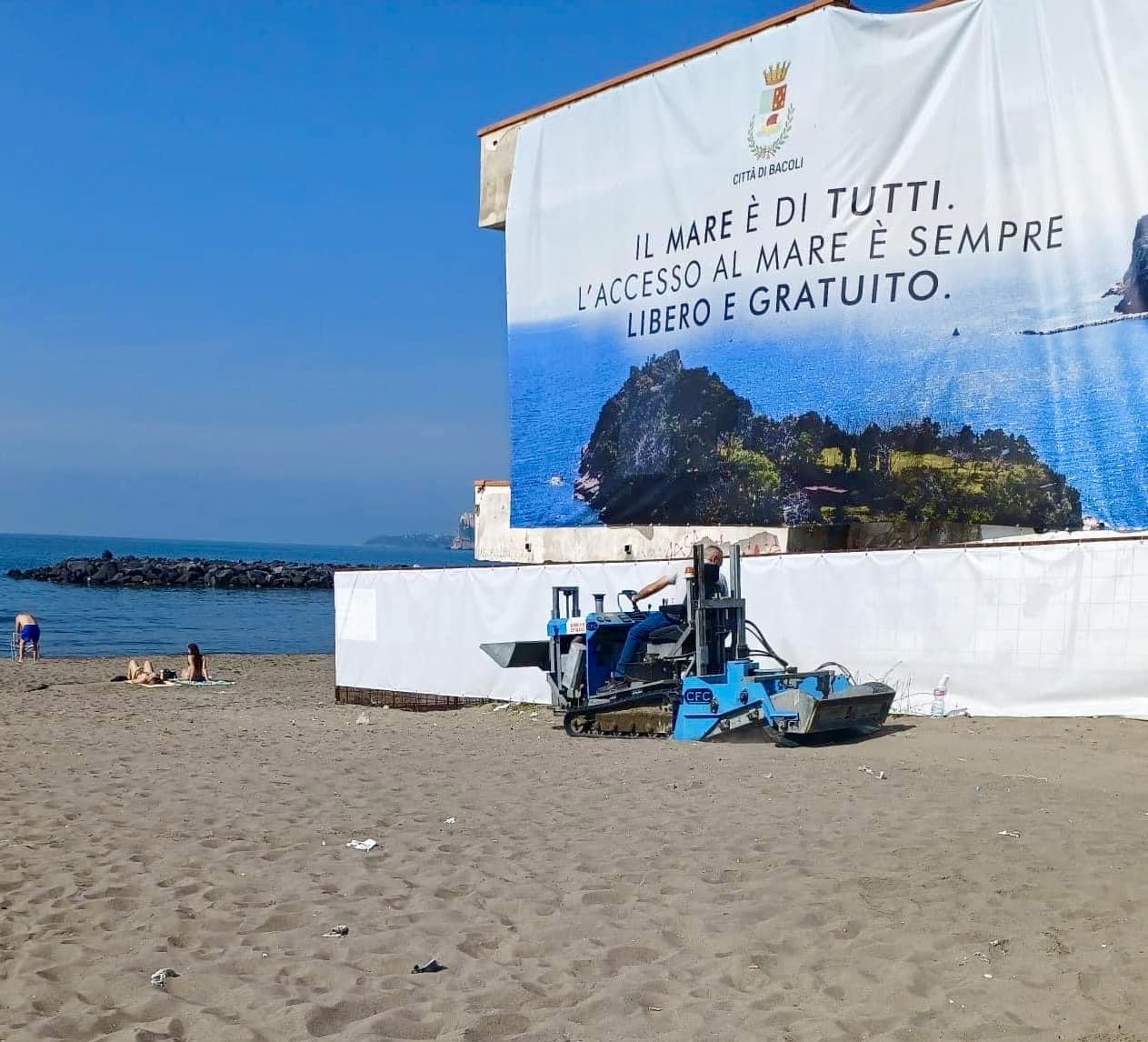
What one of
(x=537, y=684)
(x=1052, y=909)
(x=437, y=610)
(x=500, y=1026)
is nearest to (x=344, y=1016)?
(x=500, y=1026)

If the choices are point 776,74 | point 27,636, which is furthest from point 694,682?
point 27,636

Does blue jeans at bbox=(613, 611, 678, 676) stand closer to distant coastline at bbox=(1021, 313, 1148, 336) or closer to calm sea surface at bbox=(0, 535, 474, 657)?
distant coastline at bbox=(1021, 313, 1148, 336)

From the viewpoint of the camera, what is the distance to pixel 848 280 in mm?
19484

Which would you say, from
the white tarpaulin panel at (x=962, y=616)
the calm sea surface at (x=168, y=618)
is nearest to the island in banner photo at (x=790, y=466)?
the white tarpaulin panel at (x=962, y=616)

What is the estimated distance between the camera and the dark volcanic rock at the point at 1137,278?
16.2 meters

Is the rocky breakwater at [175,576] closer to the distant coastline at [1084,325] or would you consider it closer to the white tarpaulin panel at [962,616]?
the white tarpaulin panel at [962,616]

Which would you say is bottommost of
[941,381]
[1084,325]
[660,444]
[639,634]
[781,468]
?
[639,634]

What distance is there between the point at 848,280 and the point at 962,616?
7.09m

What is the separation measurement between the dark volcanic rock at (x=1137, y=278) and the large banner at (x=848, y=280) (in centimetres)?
4

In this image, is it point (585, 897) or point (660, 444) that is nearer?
point (585, 897)

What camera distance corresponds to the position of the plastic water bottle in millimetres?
14500

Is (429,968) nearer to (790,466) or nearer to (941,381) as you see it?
(941,381)

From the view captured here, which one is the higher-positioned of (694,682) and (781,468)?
(781,468)

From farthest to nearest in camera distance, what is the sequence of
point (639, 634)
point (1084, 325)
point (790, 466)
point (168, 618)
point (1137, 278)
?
point (168, 618) → point (790, 466) → point (1084, 325) → point (1137, 278) → point (639, 634)
